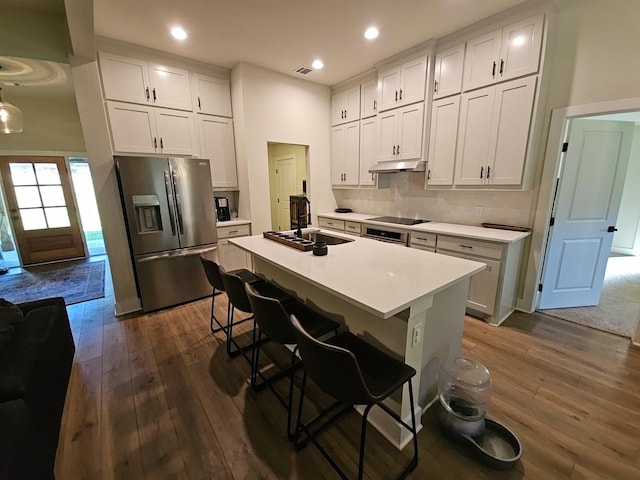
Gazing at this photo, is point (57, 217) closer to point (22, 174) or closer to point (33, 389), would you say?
point (22, 174)

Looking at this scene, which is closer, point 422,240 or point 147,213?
point 147,213

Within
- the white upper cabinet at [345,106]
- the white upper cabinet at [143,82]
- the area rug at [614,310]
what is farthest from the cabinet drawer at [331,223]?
the area rug at [614,310]

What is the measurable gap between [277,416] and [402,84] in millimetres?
3877

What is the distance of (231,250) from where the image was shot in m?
3.95

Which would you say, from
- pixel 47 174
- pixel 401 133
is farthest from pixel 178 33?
pixel 47 174

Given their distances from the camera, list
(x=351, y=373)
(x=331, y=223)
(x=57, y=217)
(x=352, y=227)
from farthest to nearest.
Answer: (x=57, y=217) < (x=331, y=223) < (x=352, y=227) < (x=351, y=373)

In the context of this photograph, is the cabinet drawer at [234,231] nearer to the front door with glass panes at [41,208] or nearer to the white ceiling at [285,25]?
the white ceiling at [285,25]

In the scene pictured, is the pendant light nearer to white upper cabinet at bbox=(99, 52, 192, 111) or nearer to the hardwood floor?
white upper cabinet at bbox=(99, 52, 192, 111)

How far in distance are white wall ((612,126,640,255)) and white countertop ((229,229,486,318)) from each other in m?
5.51

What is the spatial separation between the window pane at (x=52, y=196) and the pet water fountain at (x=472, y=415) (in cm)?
701

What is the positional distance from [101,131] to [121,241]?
3.92 feet

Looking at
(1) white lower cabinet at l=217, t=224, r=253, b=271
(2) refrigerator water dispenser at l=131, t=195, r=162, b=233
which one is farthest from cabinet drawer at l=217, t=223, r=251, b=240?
(2) refrigerator water dispenser at l=131, t=195, r=162, b=233

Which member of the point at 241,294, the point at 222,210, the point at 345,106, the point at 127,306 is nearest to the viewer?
the point at 241,294

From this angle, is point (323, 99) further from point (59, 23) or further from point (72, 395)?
point (72, 395)
